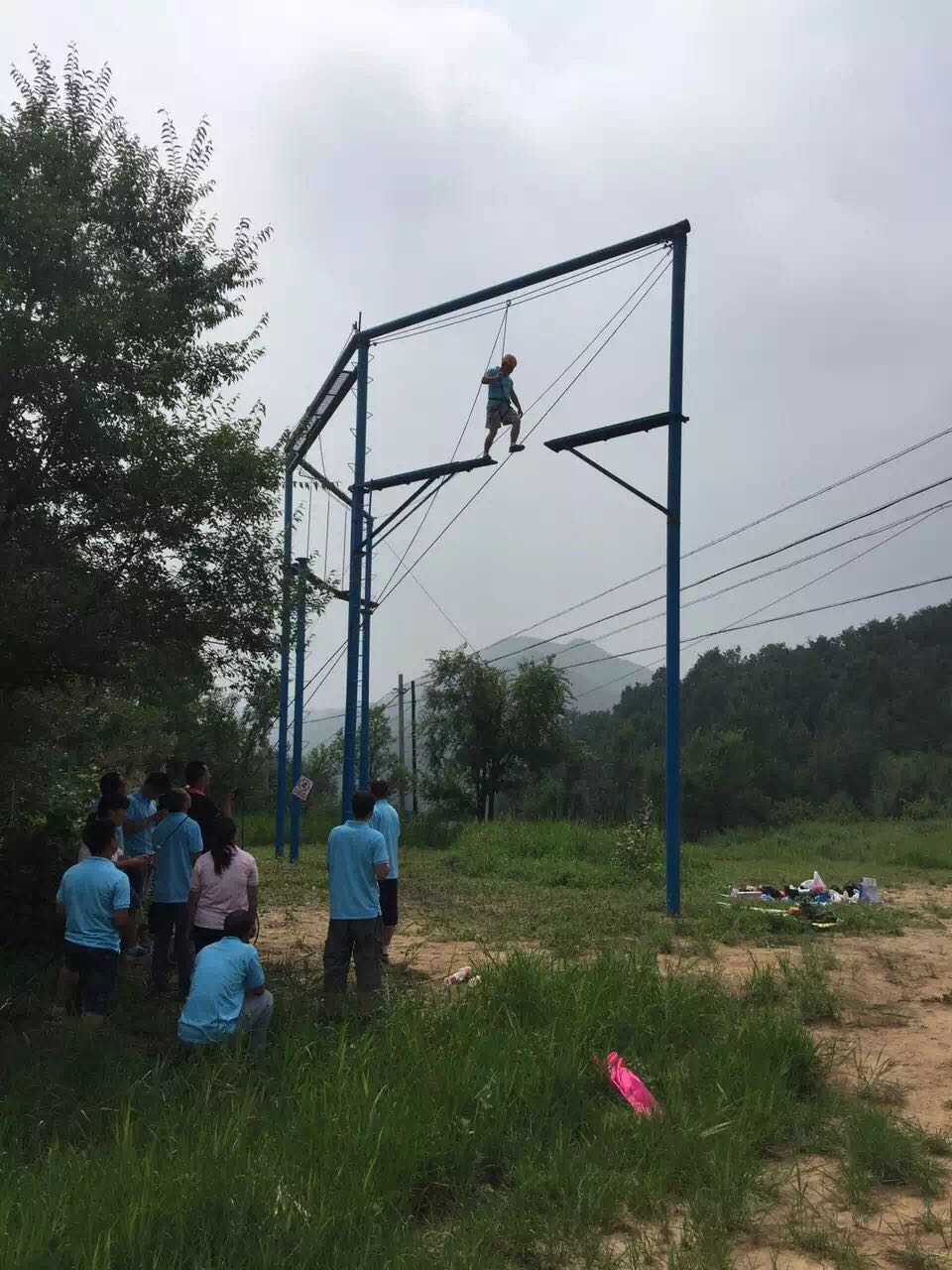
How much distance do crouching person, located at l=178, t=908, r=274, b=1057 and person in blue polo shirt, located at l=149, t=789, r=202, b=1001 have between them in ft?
6.96

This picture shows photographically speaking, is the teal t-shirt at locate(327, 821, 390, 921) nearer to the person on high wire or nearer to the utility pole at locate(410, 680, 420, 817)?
the person on high wire

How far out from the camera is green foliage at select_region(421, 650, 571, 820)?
42469 mm

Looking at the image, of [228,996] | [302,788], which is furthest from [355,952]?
[302,788]

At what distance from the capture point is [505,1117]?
5766 mm

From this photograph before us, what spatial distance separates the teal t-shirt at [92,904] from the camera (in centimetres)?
735

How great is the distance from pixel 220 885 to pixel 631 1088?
3.26m

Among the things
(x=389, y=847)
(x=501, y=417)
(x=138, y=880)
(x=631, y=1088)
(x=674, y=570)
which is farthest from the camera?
(x=501, y=417)

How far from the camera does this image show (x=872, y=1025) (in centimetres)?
808

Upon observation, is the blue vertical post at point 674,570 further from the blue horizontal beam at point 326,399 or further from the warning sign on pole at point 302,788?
the warning sign on pole at point 302,788

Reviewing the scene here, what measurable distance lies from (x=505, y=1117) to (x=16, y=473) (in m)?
6.18

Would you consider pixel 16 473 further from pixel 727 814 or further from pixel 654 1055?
pixel 727 814

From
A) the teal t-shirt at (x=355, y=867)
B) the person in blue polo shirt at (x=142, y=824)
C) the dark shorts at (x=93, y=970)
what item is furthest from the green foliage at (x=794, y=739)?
the dark shorts at (x=93, y=970)

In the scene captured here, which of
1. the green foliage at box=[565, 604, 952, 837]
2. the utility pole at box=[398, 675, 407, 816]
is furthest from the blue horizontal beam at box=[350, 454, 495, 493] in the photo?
the green foliage at box=[565, 604, 952, 837]

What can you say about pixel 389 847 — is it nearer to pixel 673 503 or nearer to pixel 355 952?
pixel 355 952
